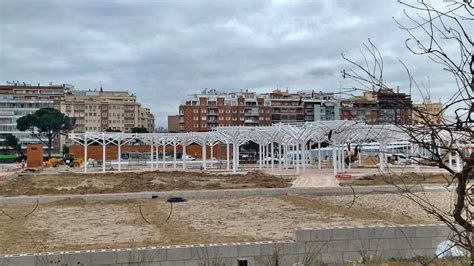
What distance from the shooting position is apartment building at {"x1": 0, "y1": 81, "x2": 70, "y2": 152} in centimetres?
9831

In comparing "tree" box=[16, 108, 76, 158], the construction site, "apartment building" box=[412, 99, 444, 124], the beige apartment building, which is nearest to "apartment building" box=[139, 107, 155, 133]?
the beige apartment building

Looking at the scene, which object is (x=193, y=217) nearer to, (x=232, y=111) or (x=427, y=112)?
(x=427, y=112)

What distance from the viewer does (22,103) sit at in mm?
102875

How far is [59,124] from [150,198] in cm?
6823

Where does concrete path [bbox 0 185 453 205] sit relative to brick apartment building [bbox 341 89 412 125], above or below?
below

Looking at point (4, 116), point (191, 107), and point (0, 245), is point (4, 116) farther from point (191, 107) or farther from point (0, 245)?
point (0, 245)

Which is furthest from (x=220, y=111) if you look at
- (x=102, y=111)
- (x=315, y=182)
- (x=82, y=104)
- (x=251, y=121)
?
(x=315, y=182)

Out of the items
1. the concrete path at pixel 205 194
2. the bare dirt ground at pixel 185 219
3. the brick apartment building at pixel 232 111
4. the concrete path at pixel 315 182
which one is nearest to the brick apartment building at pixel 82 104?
the brick apartment building at pixel 232 111

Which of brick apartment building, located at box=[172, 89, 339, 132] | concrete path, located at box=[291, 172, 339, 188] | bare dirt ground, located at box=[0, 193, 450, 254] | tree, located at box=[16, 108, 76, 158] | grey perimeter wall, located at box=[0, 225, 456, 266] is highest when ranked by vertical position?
brick apartment building, located at box=[172, 89, 339, 132]

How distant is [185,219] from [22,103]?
9968cm

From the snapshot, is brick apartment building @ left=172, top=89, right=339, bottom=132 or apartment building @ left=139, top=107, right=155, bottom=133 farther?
apartment building @ left=139, top=107, right=155, bottom=133

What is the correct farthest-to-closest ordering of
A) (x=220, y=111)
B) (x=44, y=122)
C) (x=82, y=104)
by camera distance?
(x=82, y=104)
(x=220, y=111)
(x=44, y=122)

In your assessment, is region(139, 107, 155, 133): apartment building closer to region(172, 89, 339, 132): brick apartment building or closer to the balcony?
region(172, 89, 339, 132): brick apartment building

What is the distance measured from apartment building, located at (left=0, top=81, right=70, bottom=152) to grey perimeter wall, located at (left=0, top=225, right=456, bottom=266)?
301 ft
